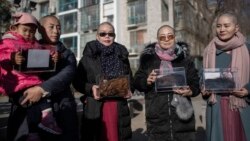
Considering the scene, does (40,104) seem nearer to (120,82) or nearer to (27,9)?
(120,82)

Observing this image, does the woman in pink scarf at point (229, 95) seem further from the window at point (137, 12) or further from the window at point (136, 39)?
the window at point (136, 39)

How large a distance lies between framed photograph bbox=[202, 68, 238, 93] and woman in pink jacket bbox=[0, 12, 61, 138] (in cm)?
156

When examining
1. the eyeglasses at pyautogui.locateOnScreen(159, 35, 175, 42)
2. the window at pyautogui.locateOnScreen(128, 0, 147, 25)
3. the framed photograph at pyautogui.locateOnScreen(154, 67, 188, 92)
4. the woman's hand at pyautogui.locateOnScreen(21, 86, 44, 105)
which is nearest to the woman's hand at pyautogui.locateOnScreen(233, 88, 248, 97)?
the framed photograph at pyautogui.locateOnScreen(154, 67, 188, 92)

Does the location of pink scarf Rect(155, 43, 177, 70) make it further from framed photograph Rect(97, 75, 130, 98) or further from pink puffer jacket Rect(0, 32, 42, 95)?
pink puffer jacket Rect(0, 32, 42, 95)

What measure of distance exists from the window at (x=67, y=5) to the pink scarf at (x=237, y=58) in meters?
36.8

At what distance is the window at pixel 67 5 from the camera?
39969 mm

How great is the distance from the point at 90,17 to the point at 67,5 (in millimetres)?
5164

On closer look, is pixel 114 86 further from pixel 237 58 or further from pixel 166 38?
pixel 237 58

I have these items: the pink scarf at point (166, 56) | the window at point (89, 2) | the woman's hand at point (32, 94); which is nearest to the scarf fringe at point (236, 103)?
the pink scarf at point (166, 56)

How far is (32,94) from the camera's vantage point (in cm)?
311

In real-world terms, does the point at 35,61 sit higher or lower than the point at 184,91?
higher

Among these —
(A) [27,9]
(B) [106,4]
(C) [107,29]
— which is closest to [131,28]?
(B) [106,4]

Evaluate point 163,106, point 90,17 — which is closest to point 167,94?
point 163,106

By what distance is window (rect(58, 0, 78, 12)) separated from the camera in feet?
131
